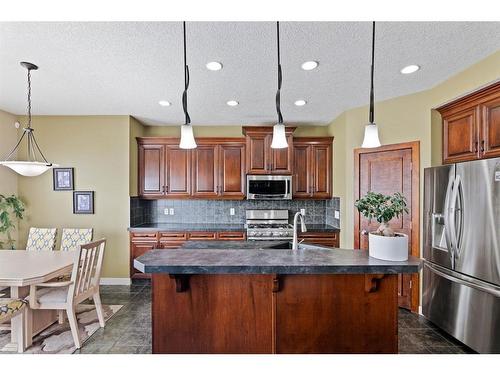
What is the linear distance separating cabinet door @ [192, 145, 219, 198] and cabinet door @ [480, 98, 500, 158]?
3361 mm

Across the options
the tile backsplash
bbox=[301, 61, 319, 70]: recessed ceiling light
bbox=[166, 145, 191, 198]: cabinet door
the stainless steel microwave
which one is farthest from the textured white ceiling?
the tile backsplash

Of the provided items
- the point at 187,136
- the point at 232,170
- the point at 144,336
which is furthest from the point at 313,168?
the point at 144,336

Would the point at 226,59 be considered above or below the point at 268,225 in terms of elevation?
above

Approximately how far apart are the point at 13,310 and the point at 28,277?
37 centimetres

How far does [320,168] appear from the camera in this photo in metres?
4.26

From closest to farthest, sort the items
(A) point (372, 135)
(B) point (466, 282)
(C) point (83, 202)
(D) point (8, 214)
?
(A) point (372, 135), (B) point (466, 282), (D) point (8, 214), (C) point (83, 202)

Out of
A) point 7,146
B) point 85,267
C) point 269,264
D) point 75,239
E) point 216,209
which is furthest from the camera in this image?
point 216,209

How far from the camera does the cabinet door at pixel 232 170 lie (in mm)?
4254

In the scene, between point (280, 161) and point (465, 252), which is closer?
point (465, 252)

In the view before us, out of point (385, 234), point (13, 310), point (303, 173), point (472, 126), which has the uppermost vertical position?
point (472, 126)

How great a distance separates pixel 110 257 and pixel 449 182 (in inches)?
181

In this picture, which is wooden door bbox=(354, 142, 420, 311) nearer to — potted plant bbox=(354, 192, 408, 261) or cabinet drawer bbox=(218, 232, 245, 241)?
potted plant bbox=(354, 192, 408, 261)

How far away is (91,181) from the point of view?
13.0 ft

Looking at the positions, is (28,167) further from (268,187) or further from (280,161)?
(280,161)
